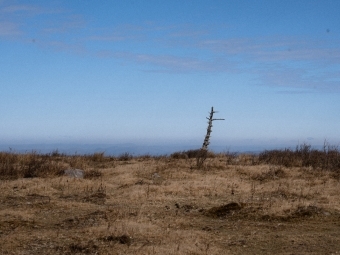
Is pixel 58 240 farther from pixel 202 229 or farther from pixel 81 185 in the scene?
pixel 81 185

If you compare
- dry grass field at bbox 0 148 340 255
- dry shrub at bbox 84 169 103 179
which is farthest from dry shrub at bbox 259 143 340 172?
dry shrub at bbox 84 169 103 179

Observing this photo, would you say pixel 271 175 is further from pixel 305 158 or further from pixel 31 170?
pixel 31 170

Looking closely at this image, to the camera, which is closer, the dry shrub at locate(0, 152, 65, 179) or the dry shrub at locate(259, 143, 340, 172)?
the dry shrub at locate(0, 152, 65, 179)

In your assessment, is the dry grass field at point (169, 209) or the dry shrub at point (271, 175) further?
the dry shrub at point (271, 175)

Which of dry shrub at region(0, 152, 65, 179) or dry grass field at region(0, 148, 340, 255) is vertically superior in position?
dry shrub at region(0, 152, 65, 179)

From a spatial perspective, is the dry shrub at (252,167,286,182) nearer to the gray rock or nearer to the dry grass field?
the dry grass field

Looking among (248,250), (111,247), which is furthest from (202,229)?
(111,247)

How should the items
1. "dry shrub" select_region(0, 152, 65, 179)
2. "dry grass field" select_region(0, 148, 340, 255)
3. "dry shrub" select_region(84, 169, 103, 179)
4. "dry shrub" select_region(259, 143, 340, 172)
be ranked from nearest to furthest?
"dry grass field" select_region(0, 148, 340, 255)
"dry shrub" select_region(0, 152, 65, 179)
"dry shrub" select_region(84, 169, 103, 179)
"dry shrub" select_region(259, 143, 340, 172)

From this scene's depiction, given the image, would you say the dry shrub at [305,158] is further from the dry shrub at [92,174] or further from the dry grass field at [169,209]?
the dry shrub at [92,174]

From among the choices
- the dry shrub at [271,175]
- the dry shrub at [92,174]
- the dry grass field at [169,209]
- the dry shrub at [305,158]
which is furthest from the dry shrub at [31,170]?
the dry shrub at [305,158]

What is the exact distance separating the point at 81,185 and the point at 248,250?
24.1 ft

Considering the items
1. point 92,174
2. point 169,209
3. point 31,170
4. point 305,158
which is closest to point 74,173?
point 92,174

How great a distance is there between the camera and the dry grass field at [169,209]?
25.5 ft

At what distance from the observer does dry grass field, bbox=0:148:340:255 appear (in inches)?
306
